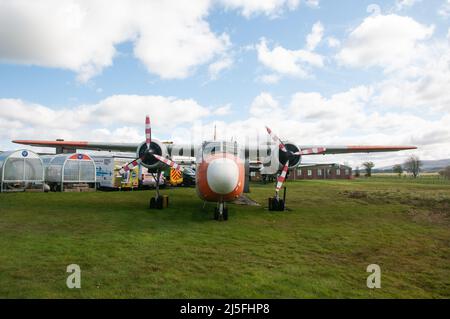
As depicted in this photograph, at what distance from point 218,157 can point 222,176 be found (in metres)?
1.12

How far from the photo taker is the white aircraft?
32.2ft

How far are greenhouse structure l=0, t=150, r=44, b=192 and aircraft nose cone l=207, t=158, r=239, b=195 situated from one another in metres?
18.7

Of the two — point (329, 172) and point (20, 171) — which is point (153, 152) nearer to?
point (20, 171)

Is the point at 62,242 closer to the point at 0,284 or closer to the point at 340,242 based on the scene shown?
the point at 0,284

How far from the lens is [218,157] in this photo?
34.2ft

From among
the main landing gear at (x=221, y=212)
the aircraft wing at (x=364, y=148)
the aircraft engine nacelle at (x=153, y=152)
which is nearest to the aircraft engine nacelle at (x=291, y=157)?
the aircraft wing at (x=364, y=148)

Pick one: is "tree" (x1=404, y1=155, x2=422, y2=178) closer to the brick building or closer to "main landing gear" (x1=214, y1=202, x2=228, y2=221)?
the brick building

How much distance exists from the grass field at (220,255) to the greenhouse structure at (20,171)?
12.0m

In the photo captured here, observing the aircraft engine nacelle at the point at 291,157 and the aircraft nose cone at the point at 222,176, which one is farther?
the aircraft engine nacelle at the point at 291,157

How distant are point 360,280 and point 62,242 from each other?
6.69m

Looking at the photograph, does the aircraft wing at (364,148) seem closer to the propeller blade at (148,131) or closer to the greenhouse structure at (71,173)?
the propeller blade at (148,131)

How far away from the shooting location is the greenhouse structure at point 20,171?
2145 cm
